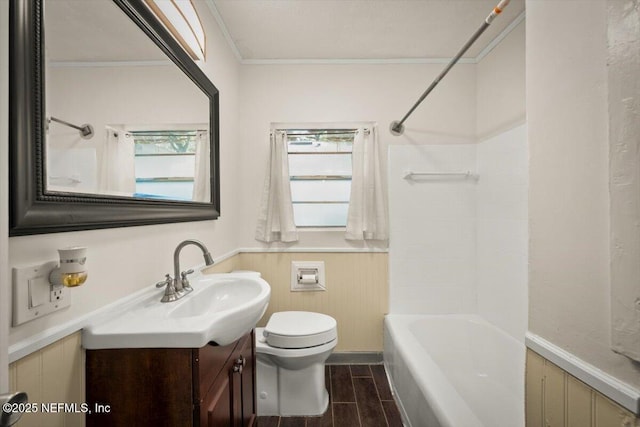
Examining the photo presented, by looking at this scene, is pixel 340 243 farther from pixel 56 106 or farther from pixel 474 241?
pixel 56 106

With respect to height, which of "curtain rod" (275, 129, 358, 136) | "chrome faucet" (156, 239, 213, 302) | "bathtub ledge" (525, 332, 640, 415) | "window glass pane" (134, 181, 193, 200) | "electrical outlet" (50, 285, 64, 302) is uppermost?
"curtain rod" (275, 129, 358, 136)

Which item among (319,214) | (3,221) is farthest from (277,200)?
(3,221)

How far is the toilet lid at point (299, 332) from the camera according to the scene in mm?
1553

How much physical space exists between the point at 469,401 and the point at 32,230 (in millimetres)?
2170

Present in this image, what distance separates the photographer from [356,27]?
5.90 ft

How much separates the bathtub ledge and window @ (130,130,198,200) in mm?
1429

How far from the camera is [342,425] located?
156cm

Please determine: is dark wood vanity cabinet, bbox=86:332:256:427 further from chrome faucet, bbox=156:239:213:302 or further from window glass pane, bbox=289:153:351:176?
window glass pane, bbox=289:153:351:176

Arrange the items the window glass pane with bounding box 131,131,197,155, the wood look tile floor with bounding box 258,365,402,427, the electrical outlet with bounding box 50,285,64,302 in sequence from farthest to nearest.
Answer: the wood look tile floor with bounding box 258,365,402,427 < the window glass pane with bounding box 131,131,197,155 < the electrical outlet with bounding box 50,285,64,302

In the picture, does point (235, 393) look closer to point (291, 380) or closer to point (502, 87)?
point (291, 380)

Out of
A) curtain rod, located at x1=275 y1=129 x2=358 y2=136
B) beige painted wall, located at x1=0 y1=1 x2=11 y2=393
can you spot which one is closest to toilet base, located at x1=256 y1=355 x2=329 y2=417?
beige painted wall, located at x1=0 y1=1 x2=11 y2=393

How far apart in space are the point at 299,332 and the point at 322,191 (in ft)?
3.60

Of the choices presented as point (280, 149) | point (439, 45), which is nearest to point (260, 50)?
point (280, 149)

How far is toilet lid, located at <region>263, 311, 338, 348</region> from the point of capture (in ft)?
5.09
